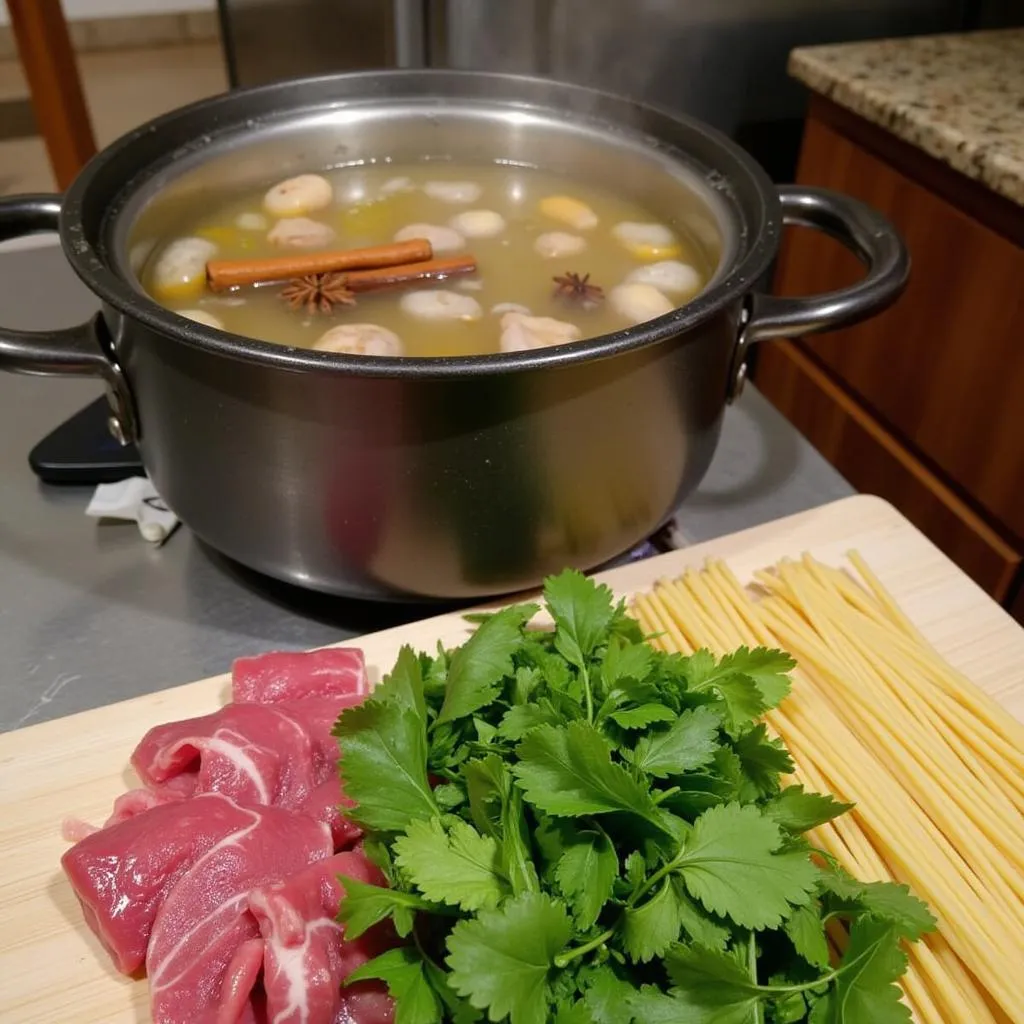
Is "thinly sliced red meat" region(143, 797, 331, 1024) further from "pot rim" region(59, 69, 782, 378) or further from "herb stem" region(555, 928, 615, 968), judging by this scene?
"pot rim" region(59, 69, 782, 378)

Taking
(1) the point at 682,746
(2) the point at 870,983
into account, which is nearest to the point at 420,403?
(1) the point at 682,746

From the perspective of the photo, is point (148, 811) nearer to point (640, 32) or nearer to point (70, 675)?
point (70, 675)

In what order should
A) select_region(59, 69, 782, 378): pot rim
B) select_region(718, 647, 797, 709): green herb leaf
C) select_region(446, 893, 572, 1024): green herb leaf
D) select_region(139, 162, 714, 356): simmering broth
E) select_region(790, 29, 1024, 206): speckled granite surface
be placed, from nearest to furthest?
select_region(446, 893, 572, 1024): green herb leaf, select_region(59, 69, 782, 378): pot rim, select_region(718, 647, 797, 709): green herb leaf, select_region(139, 162, 714, 356): simmering broth, select_region(790, 29, 1024, 206): speckled granite surface

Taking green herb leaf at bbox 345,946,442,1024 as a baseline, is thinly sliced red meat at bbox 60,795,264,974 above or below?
below

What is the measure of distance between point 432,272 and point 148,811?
2.27 feet

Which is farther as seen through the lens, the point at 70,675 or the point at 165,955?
the point at 70,675

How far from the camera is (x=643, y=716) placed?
0.80 meters

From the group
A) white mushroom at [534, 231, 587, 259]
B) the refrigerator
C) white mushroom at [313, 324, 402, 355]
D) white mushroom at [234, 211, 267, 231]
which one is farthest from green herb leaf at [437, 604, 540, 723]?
the refrigerator

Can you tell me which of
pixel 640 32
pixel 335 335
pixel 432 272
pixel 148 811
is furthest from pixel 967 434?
pixel 148 811

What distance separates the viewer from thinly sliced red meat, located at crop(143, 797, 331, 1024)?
75cm

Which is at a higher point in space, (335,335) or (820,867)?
(335,335)

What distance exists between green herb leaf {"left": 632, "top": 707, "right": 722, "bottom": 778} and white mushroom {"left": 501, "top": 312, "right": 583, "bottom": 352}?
43cm

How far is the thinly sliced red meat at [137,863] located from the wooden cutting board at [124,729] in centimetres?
3

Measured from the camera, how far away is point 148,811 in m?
0.84
